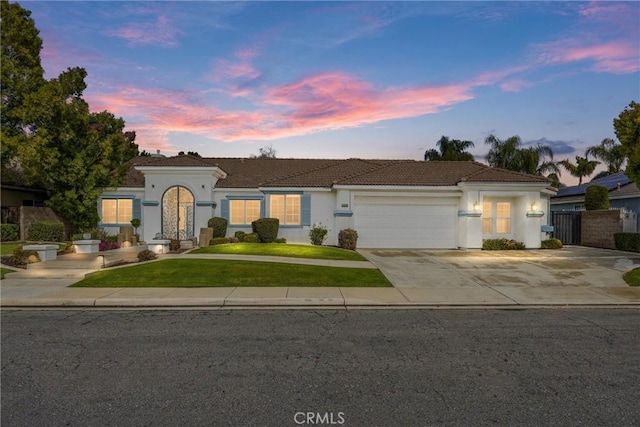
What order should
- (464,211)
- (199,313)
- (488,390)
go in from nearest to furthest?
(488,390), (199,313), (464,211)

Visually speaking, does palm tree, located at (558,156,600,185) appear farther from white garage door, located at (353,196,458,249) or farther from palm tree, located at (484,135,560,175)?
white garage door, located at (353,196,458,249)

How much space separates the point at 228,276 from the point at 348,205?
1036 centimetres

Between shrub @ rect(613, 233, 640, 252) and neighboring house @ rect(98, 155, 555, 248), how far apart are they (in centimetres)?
370

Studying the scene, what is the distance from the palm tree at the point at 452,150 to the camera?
39719 millimetres

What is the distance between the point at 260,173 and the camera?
24.5 metres

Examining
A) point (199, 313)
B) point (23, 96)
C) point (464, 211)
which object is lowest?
point (199, 313)

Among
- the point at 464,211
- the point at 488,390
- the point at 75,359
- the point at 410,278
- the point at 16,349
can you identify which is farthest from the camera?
the point at 464,211

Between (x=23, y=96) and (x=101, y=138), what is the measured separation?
481cm

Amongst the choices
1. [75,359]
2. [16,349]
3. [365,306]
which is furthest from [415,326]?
[16,349]

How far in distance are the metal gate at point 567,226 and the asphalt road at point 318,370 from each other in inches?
730

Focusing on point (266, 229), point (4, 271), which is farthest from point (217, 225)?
point (4, 271)

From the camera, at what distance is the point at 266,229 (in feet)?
64.5

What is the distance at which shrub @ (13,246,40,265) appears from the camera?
1327 cm

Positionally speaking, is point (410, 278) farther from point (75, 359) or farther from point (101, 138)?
point (101, 138)
